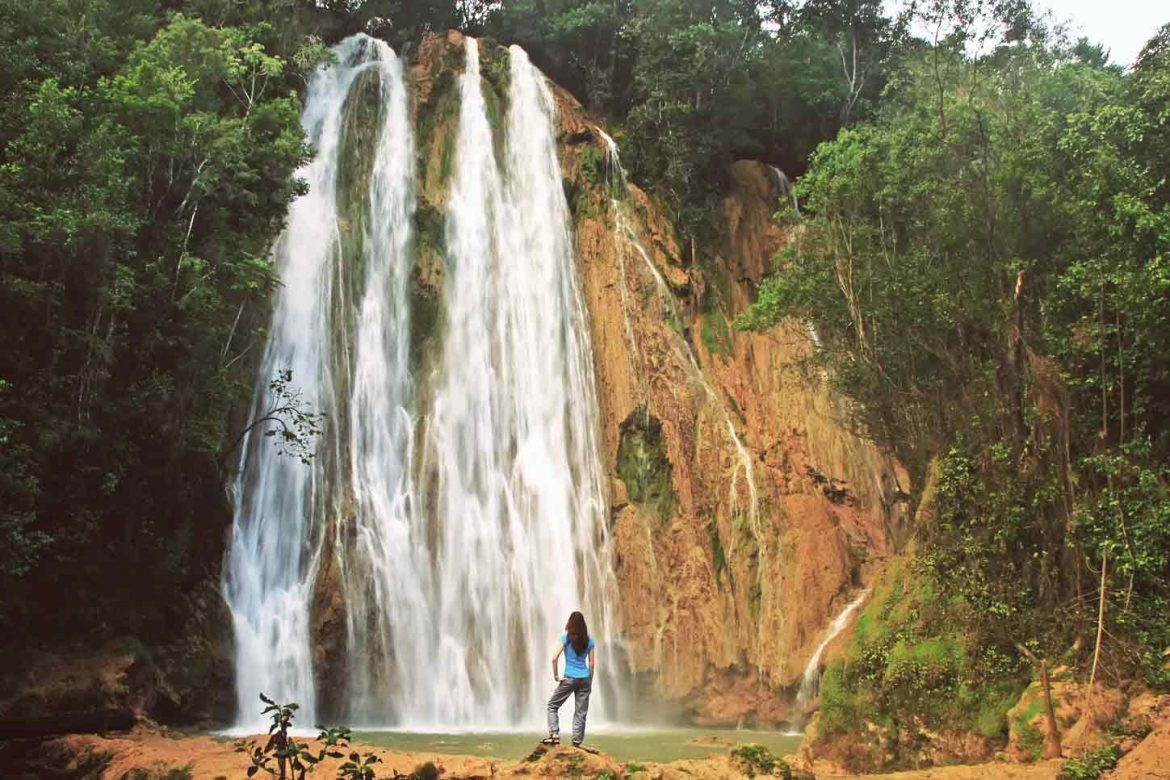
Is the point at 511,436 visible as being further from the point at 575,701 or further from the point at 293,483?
the point at 575,701

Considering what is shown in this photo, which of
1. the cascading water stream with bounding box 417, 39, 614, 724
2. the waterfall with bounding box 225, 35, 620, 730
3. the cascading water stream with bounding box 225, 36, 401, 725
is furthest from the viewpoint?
the cascading water stream with bounding box 417, 39, 614, 724

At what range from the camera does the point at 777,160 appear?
28953 millimetres

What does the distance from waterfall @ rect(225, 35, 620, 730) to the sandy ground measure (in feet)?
17.0

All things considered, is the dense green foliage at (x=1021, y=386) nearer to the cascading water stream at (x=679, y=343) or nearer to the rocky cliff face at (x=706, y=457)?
the rocky cliff face at (x=706, y=457)

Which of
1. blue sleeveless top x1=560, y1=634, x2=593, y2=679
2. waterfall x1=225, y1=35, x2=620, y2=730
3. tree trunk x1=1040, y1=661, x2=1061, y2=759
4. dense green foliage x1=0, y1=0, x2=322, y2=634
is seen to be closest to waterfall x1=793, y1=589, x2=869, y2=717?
Answer: waterfall x1=225, y1=35, x2=620, y2=730

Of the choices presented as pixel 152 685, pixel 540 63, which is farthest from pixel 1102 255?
pixel 540 63

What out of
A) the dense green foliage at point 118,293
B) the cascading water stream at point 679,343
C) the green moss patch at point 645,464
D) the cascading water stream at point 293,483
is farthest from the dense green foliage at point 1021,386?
the dense green foliage at point 118,293

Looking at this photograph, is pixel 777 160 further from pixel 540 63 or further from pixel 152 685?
pixel 152 685

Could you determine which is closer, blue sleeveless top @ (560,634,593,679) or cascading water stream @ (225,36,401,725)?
blue sleeveless top @ (560,634,593,679)

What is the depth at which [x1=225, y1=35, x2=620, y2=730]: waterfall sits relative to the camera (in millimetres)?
16797

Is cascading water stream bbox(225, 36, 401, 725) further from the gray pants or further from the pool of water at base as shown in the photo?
the gray pants

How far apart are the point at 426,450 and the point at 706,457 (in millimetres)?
5799

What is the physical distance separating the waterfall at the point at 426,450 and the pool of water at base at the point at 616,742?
5.49 ft

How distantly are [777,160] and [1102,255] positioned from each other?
17.7 m
